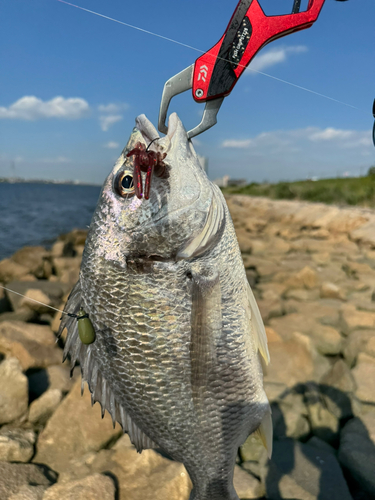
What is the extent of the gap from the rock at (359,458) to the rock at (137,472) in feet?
4.50

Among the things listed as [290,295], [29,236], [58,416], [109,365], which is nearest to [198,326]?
[109,365]

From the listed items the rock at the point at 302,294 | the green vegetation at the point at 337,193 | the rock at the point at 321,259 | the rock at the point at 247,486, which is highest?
the green vegetation at the point at 337,193

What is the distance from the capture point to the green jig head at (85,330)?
1.62 m

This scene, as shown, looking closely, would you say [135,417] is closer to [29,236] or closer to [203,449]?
[203,449]

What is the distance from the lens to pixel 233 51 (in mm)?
1555

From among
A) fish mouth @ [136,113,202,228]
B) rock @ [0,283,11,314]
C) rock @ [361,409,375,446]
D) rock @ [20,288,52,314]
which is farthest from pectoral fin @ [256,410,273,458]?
rock @ [0,283,11,314]

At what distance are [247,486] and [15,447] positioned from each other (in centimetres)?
204

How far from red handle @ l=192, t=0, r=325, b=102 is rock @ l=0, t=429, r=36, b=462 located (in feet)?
10.6

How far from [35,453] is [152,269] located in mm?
2565

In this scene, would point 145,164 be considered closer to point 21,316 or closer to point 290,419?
point 290,419

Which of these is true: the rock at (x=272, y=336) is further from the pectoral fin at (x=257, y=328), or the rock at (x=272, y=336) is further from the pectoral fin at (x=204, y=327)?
the pectoral fin at (x=204, y=327)

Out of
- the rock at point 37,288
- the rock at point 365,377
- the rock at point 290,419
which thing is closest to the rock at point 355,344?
the rock at point 365,377

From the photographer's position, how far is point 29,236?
15.5m

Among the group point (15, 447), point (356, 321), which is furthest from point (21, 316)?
point (356, 321)
